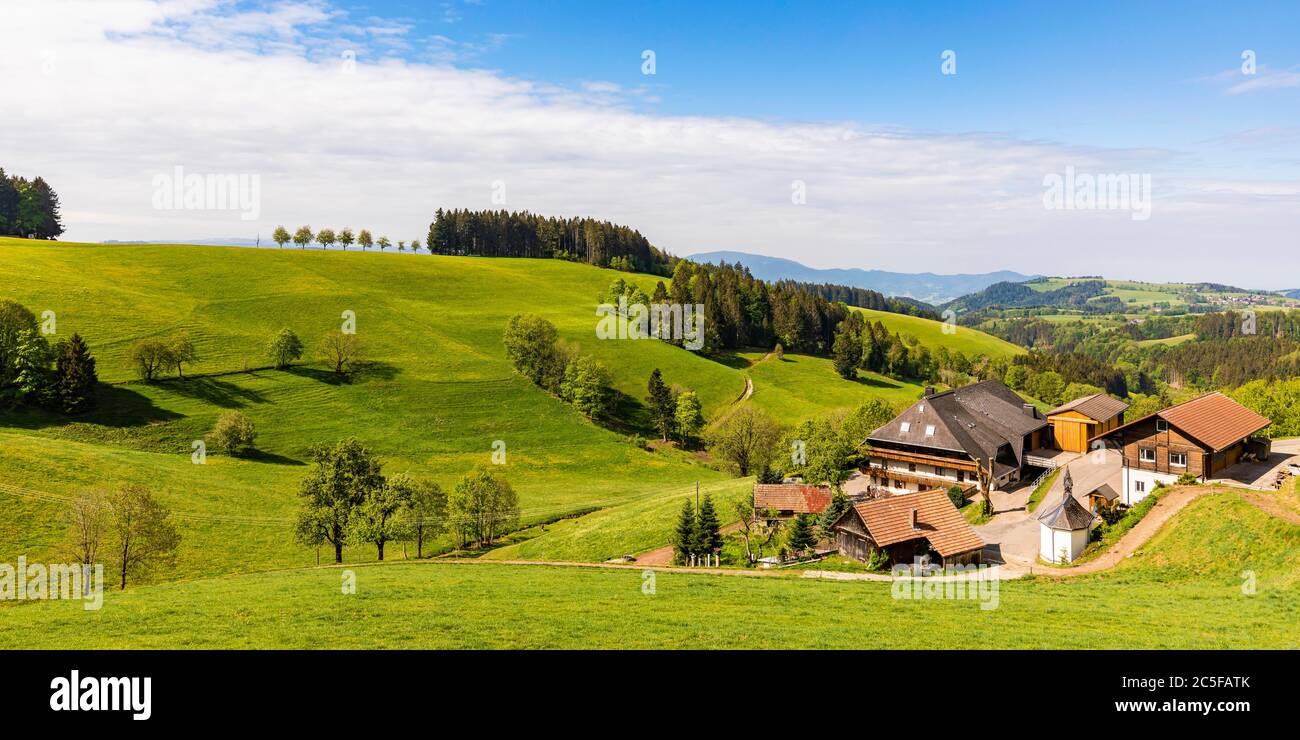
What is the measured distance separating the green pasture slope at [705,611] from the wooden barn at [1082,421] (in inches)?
1214

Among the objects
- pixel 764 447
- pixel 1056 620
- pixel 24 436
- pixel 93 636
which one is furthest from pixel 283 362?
pixel 1056 620

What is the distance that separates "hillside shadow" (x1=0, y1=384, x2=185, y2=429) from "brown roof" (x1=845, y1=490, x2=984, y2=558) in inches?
3088

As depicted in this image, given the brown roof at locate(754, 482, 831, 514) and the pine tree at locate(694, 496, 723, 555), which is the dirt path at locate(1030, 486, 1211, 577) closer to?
the brown roof at locate(754, 482, 831, 514)

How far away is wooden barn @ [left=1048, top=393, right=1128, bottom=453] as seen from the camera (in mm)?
64688

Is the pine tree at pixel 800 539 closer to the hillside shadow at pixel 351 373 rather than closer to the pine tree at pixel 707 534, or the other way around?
the pine tree at pixel 707 534

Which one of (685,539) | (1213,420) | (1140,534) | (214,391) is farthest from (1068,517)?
(214,391)

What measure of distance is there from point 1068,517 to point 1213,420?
18745 mm

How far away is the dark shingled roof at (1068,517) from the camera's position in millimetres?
39125

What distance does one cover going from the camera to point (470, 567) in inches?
1501

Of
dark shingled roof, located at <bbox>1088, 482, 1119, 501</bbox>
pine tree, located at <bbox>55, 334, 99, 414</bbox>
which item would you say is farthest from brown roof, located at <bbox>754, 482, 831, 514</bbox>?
pine tree, located at <bbox>55, 334, 99, 414</bbox>

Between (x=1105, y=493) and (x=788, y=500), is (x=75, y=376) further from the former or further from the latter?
(x=1105, y=493)
